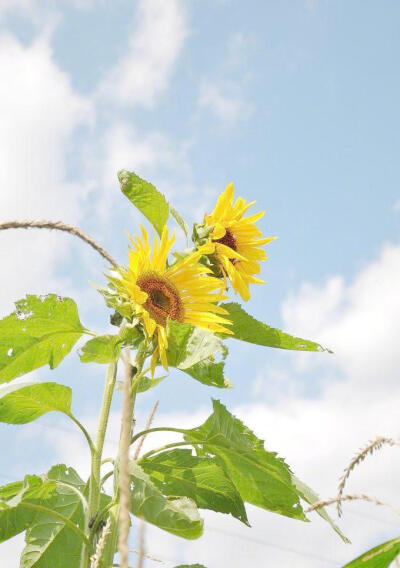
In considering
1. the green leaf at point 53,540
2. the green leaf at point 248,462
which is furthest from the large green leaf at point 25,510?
the green leaf at point 248,462

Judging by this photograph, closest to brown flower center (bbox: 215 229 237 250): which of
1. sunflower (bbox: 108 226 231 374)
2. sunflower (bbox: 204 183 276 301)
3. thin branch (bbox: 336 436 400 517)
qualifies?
sunflower (bbox: 204 183 276 301)

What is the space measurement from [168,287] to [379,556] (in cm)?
102

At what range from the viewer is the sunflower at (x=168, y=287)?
148cm

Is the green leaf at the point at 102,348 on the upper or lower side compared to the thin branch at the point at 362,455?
upper

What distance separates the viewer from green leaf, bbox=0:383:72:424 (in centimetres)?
148

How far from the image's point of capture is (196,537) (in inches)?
48.5

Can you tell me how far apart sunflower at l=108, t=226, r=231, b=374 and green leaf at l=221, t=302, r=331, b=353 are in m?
0.04

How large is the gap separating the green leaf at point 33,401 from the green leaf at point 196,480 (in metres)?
0.23

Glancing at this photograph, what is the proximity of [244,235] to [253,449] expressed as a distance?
0.65m

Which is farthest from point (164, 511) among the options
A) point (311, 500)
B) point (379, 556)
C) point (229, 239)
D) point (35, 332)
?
point (229, 239)

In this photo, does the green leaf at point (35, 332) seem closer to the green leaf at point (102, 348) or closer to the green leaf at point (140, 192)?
the green leaf at point (102, 348)

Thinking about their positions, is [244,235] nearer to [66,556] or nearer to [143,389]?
[143,389]

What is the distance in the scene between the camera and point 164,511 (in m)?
1.22

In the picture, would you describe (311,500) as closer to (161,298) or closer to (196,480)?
(196,480)
